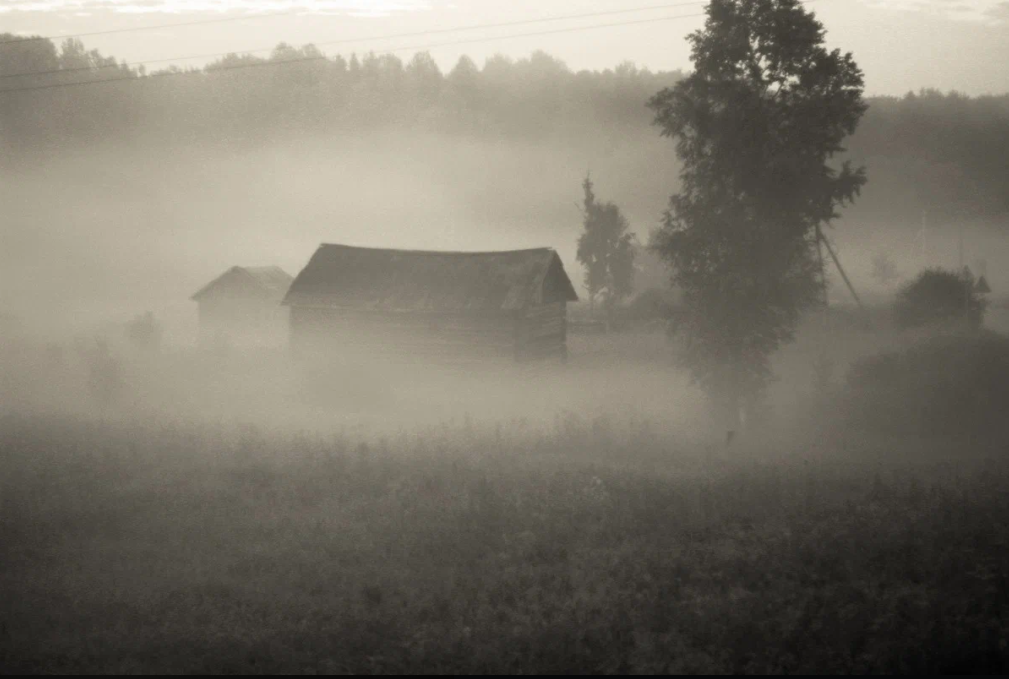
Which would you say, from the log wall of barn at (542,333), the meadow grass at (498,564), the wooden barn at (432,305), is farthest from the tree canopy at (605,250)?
the meadow grass at (498,564)

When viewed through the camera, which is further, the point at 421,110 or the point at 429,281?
the point at 421,110

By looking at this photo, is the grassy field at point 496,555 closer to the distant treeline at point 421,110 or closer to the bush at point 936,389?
the bush at point 936,389

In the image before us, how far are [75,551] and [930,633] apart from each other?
1268cm

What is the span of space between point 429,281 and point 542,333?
531cm

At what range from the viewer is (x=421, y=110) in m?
112

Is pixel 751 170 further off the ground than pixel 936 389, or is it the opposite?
pixel 751 170

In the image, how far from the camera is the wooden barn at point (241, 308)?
46.4 meters

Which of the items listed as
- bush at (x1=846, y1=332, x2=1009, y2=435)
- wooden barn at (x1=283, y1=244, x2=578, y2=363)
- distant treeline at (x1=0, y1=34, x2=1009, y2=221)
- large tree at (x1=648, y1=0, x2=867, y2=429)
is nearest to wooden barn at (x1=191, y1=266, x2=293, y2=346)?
wooden barn at (x1=283, y1=244, x2=578, y2=363)

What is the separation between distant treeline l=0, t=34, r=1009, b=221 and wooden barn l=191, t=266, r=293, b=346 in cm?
5526

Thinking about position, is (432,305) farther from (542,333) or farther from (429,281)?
(542,333)

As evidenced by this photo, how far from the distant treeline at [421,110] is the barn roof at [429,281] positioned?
63.5 metres

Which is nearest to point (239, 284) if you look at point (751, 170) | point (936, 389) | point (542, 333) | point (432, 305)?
point (432, 305)

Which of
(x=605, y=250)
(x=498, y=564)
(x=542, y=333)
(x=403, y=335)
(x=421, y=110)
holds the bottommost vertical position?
(x=498, y=564)

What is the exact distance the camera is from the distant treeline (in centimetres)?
9450
